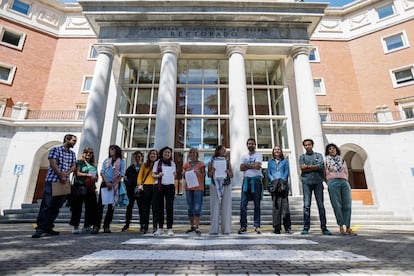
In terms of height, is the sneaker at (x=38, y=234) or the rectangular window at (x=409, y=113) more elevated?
the rectangular window at (x=409, y=113)

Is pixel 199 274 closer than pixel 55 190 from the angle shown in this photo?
Yes

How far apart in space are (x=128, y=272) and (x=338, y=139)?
17.0m

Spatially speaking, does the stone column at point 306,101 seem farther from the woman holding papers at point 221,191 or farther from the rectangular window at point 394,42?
the rectangular window at point 394,42

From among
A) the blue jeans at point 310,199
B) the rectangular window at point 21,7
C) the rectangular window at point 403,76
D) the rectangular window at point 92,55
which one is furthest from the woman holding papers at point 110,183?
the rectangular window at point 21,7

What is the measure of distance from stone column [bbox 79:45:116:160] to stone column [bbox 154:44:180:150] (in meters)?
2.96

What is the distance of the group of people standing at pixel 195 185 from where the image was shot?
5086 mm

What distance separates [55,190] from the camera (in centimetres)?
475

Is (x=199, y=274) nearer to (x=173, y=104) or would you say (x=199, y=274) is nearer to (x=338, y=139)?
(x=173, y=104)

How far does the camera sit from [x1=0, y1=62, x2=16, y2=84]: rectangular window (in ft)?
59.3

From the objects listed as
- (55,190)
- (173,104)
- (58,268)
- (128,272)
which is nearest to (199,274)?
(128,272)

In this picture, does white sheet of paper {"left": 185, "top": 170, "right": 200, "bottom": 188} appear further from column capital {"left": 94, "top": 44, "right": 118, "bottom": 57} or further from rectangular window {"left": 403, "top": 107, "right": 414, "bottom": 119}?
rectangular window {"left": 403, "top": 107, "right": 414, "bottom": 119}

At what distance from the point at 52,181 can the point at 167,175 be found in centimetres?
228

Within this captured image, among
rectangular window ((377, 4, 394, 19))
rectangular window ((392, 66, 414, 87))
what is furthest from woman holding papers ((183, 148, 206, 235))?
rectangular window ((377, 4, 394, 19))

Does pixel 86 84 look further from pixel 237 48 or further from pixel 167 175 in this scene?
pixel 167 175
